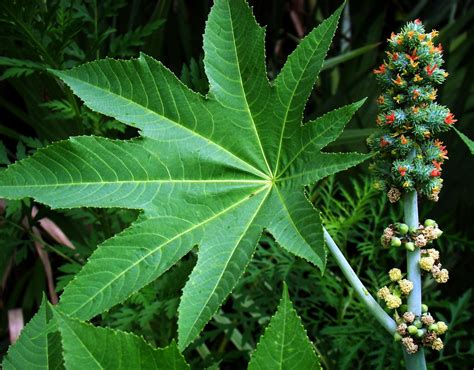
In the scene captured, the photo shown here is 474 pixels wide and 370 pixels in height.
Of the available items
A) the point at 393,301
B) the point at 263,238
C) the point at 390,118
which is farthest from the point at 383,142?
the point at 263,238

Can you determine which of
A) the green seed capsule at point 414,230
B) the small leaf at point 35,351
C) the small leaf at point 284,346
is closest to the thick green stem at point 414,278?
the green seed capsule at point 414,230

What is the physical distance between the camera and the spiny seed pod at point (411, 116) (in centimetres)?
55

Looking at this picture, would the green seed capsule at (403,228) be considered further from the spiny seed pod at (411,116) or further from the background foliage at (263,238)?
the background foliage at (263,238)

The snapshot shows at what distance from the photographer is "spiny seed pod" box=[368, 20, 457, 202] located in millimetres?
551

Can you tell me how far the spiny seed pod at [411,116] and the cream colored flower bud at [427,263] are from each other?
0.17 feet

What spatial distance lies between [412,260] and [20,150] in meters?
0.73

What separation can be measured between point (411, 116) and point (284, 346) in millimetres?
221

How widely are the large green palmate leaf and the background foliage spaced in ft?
0.76

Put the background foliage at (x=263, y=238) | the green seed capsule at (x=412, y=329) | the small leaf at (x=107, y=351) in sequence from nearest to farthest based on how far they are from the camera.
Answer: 1. the small leaf at (x=107, y=351)
2. the green seed capsule at (x=412, y=329)
3. the background foliage at (x=263, y=238)

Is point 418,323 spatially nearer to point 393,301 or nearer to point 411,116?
point 393,301

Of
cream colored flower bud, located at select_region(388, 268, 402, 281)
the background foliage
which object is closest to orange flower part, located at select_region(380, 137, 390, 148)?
cream colored flower bud, located at select_region(388, 268, 402, 281)

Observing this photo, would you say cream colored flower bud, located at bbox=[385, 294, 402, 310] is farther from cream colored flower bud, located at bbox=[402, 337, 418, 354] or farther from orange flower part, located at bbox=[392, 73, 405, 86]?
orange flower part, located at bbox=[392, 73, 405, 86]

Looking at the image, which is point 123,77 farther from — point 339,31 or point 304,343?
point 339,31

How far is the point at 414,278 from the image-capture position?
22.1 inches
